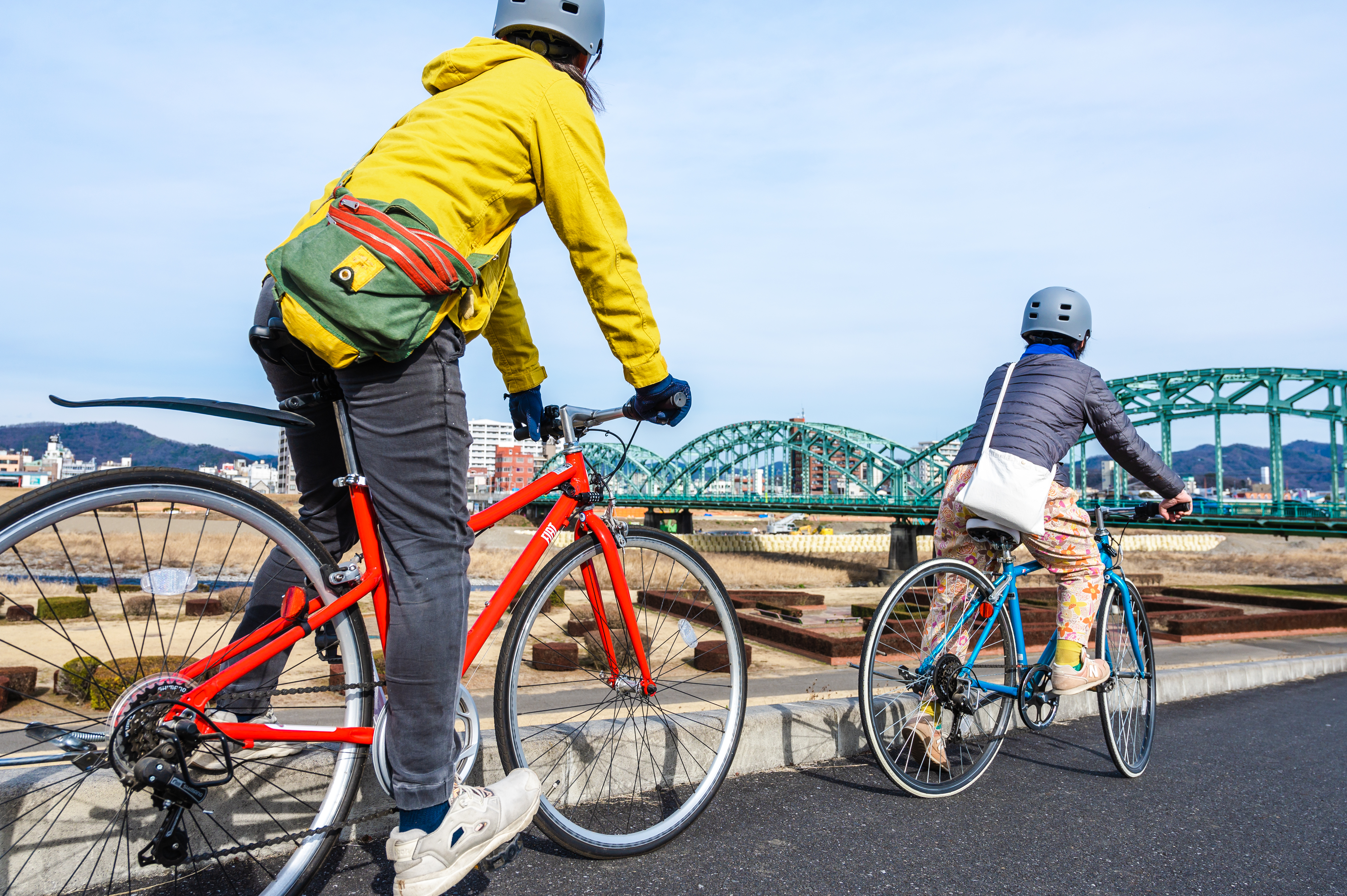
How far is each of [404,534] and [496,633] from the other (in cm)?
642

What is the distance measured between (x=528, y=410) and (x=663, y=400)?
1.94ft

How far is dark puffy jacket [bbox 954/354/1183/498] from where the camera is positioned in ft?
10.4

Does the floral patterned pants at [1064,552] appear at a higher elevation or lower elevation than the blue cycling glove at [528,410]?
lower

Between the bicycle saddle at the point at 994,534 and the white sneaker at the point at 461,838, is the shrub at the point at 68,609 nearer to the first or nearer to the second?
the white sneaker at the point at 461,838

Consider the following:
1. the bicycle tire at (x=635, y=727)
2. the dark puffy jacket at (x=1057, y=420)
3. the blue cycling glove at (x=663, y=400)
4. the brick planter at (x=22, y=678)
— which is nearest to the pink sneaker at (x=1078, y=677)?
the dark puffy jacket at (x=1057, y=420)

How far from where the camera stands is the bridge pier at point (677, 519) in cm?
6153

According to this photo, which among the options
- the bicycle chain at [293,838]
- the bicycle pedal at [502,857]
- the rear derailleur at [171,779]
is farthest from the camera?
the bicycle pedal at [502,857]

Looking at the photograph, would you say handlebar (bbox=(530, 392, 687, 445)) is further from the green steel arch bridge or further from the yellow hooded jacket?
the green steel arch bridge

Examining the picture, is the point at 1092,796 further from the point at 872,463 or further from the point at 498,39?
the point at 872,463

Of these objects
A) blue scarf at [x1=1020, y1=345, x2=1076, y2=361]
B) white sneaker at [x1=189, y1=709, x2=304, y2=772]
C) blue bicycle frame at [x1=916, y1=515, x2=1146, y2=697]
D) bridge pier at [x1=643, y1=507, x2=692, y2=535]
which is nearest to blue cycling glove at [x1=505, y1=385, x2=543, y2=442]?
white sneaker at [x1=189, y1=709, x2=304, y2=772]

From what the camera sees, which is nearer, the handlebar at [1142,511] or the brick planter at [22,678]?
the brick planter at [22,678]

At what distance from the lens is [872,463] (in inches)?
2343

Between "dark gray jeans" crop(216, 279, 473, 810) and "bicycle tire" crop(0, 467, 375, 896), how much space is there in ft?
0.57

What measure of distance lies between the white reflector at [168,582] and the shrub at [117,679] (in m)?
0.14
